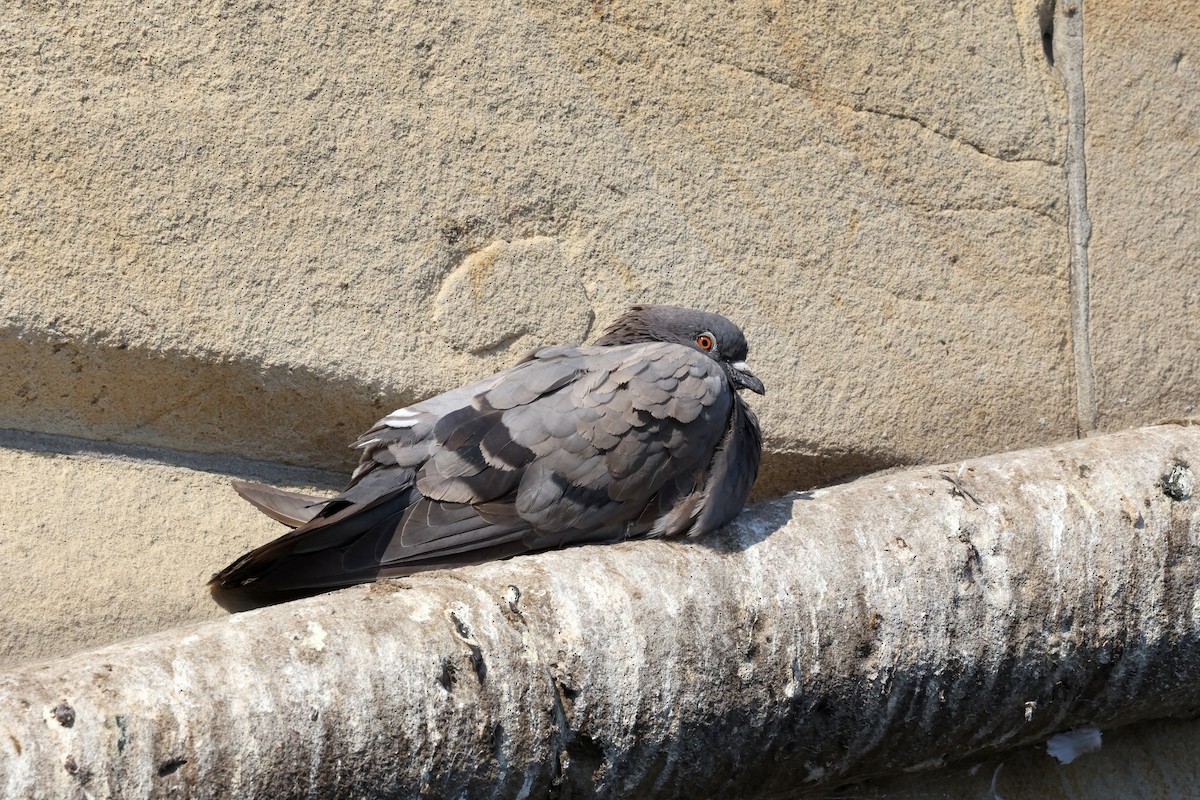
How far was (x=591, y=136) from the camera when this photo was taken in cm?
369

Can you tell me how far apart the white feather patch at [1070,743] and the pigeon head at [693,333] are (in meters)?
1.33

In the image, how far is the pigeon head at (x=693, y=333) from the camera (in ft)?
11.4

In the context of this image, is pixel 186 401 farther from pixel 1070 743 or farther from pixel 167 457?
pixel 1070 743

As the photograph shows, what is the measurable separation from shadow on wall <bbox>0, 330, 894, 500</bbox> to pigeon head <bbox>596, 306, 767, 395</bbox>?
0.64 meters

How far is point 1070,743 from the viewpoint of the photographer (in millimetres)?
3539

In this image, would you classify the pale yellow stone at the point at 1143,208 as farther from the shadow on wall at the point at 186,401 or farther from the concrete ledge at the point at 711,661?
the shadow on wall at the point at 186,401

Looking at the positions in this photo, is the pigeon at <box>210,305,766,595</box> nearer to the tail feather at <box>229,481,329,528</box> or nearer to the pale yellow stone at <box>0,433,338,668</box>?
the tail feather at <box>229,481,329,528</box>

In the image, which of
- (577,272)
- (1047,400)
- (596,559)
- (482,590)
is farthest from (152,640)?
(1047,400)

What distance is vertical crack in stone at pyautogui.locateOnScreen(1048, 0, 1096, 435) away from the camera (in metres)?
4.07

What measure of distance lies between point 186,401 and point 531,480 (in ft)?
3.38

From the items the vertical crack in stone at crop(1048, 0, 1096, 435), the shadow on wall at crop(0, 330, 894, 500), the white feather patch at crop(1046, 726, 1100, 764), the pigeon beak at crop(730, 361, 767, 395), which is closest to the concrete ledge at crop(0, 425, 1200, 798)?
the white feather patch at crop(1046, 726, 1100, 764)

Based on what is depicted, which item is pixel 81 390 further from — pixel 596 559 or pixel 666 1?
pixel 666 1

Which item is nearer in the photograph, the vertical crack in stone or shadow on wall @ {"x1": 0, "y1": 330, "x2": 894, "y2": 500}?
shadow on wall @ {"x1": 0, "y1": 330, "x2": 894, "y2": 500}

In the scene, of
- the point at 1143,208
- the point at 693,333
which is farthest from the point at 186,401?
the point at 1143,208
